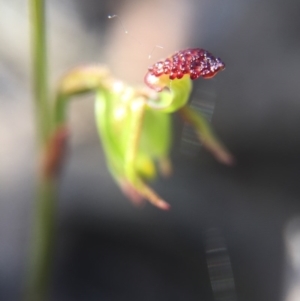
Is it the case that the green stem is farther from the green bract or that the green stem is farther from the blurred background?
the blurred background

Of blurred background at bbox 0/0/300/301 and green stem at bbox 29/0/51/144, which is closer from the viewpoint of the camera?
green stem at bbox 29/0/51/144

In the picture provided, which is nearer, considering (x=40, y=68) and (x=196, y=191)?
(x=40, y=68)

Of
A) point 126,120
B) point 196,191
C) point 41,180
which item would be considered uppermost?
point 126,120

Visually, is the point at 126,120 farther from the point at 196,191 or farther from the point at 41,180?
the point at 196,191

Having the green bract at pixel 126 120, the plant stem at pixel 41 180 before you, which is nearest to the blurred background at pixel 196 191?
the plant stem at pixel 41 180

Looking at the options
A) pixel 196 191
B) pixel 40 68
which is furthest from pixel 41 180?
pixel 196 191

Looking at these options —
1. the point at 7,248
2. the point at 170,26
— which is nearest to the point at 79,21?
the point at 170,26

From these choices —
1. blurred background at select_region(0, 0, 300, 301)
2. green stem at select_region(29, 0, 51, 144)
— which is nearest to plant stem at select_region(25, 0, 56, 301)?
green stem at select_region(29, 0, 51, 144)
